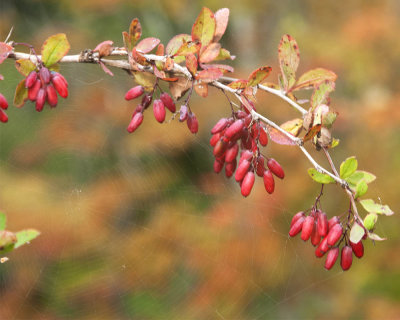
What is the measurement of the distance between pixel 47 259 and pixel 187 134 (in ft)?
4.24

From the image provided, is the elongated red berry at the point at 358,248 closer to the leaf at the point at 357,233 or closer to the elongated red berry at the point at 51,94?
the leaf at the point at 357,233

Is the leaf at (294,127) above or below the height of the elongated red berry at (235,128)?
below

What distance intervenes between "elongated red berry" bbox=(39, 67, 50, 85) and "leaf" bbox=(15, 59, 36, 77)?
2 cm

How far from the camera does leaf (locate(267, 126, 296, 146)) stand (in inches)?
26.3

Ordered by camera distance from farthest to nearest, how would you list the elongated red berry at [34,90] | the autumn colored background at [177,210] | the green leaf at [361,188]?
the autumn colored background at [177,210] → the elongated red berry at [34,90] → the green leaf at [361,188]

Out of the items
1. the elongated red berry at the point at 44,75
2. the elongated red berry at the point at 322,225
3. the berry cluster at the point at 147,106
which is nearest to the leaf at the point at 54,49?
the elongated red berry at the point at 44,75

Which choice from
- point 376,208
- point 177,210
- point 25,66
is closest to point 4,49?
point 25,66

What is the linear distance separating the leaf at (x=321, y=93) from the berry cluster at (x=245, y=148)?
8 cm

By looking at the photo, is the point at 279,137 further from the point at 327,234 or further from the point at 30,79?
the point at 30,79

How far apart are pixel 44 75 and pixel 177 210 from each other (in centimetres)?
273

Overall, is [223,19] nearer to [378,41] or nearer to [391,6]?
[378,41]

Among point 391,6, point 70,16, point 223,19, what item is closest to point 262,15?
point 391,6

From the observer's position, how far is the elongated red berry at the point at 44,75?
2.31ft

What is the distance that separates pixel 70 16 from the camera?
4.97 metres
